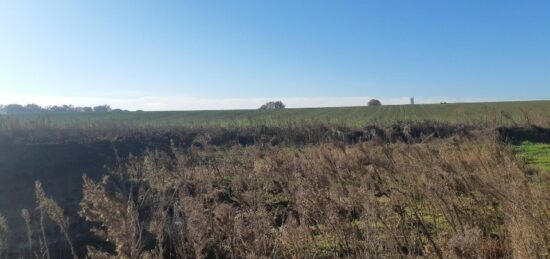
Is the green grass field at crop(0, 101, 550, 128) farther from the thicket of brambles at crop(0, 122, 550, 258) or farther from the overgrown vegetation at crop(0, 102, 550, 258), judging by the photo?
the thicket of brambles at crop(0, 122, 550, 258)

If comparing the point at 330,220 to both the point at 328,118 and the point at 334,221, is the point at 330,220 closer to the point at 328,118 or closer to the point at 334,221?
the point at 334,221

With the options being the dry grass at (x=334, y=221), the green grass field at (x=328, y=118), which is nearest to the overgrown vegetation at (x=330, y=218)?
the dry grass at (x=334, y=221)

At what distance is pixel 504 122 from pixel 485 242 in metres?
28.2

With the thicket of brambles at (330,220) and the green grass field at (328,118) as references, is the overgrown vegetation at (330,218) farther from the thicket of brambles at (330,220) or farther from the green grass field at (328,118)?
the green grass field at (328,118)

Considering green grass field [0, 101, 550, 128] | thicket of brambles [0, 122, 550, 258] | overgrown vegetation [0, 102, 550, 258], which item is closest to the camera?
thicket of brambles [0, 122, 550, 258]

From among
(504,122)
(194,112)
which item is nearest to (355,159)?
(504,122)

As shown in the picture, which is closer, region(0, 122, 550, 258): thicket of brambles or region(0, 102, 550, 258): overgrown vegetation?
region(0, 122, 550, 258): thicket of brambles

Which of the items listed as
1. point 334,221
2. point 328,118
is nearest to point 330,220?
point 334,221

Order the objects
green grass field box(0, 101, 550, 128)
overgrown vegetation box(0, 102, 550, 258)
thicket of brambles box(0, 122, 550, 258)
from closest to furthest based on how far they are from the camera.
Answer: thicket of brambles box(0, 122, 550, 258)
overgrown vegetation box(0, 102, 550, 258)
green grass field box(0, 101, 550, 128)

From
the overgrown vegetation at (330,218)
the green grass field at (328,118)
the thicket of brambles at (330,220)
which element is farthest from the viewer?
the green grass field at (328,118)

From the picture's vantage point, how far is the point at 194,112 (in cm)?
6391

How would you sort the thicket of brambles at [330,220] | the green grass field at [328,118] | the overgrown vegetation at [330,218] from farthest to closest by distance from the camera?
the green grass field at [328,118], the overgrown vegetation at [330,218], the thicket of brambles at [330,220]

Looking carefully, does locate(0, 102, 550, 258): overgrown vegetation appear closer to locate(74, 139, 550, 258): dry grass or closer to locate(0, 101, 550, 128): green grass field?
locate(74, 139, 550, 258): dry grass

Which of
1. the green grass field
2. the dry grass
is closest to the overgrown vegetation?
the dry grass
